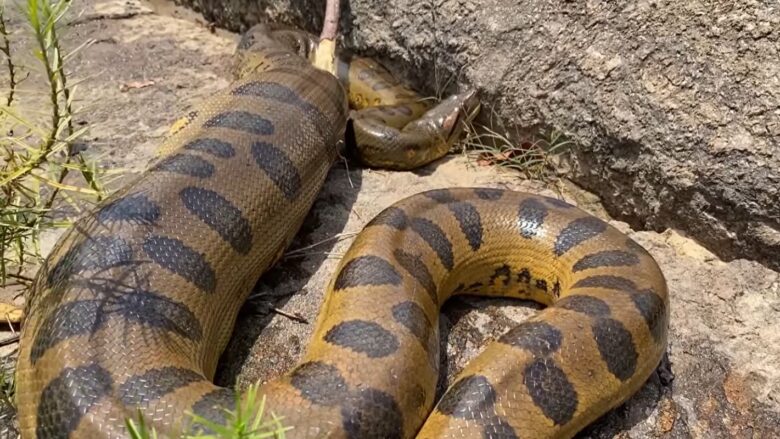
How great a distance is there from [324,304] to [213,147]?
1384 millimetres

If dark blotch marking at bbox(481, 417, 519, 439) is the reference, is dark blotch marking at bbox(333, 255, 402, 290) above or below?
above

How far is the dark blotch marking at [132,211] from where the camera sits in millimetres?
4512

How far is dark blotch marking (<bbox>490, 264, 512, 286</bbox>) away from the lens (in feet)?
17.6

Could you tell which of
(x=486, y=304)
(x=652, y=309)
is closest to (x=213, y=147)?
(x=486, y=304)

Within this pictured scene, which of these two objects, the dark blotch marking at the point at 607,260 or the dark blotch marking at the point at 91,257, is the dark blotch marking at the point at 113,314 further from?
the dark blotch marking at the point at 607,260

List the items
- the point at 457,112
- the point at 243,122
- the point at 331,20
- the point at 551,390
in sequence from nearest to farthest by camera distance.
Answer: the point at 551,390 < the point at 243,122 < the point at 457,112 < the point at 331,20

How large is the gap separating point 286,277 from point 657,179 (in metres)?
2.89

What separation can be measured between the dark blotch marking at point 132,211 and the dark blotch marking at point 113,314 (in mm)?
523

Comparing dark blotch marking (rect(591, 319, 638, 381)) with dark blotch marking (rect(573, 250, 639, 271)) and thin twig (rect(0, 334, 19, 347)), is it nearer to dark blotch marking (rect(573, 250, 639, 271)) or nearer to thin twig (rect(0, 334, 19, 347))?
dark blotch marking (rect(573, 250, 639, 271))

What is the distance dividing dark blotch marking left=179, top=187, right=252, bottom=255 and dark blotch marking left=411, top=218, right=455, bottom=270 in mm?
1135

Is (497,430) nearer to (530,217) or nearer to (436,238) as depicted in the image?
(436,238)

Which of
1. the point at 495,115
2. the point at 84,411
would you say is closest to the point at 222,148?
the point at 84,411

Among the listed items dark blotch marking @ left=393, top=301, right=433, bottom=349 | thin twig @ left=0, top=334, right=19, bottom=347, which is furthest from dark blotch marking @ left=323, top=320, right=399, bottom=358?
thin twig @ left=0, top=334, right=19, bottom=347

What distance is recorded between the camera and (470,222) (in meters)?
5.32
